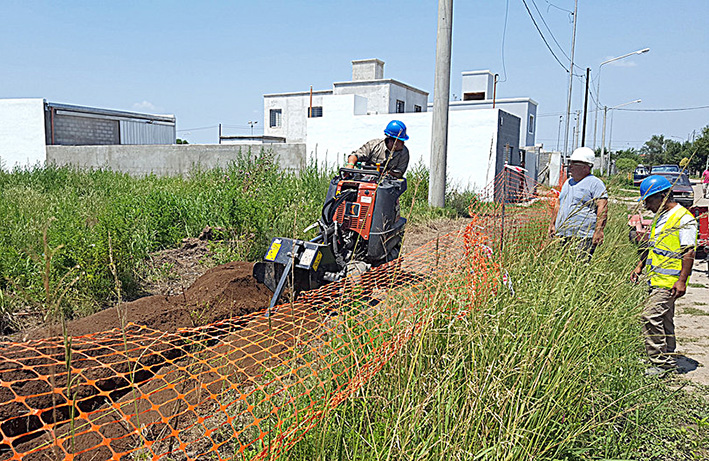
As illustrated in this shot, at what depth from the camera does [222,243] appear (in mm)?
6930

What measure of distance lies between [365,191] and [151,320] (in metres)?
2.24

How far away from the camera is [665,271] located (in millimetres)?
4473

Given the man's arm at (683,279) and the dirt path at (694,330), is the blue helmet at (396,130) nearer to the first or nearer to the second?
the man's arm at (683,279)

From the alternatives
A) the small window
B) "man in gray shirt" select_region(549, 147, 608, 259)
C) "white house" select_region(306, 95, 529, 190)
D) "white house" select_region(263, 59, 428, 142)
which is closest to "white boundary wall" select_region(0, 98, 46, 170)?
"white house" select_region(263, 59, 428, 142)

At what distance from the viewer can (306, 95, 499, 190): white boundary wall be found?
17.9 meters

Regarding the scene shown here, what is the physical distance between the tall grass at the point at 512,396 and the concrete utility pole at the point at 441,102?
310 inches

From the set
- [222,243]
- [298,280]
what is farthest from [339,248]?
[222,243]

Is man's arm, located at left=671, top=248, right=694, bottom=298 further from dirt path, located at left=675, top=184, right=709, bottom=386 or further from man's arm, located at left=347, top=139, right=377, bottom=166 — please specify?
man's arm, located at left=347, top=139, right=377, bottom=166

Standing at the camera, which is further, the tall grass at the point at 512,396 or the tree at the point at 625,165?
the tree at the point at 625,165

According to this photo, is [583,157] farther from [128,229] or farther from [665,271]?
[128,229]

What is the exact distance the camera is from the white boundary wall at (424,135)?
17.9 meters

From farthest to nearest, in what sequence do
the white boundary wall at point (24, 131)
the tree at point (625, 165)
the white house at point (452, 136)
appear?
the tree at point (625, 165) → the white boundary wall at point (24, 131) → the white house at point (452, 136)

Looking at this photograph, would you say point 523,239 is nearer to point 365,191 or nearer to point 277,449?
point 365,191

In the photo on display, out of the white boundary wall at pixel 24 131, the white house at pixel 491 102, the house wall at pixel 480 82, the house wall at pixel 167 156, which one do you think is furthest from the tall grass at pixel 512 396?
the house wall at pixel 480 82
